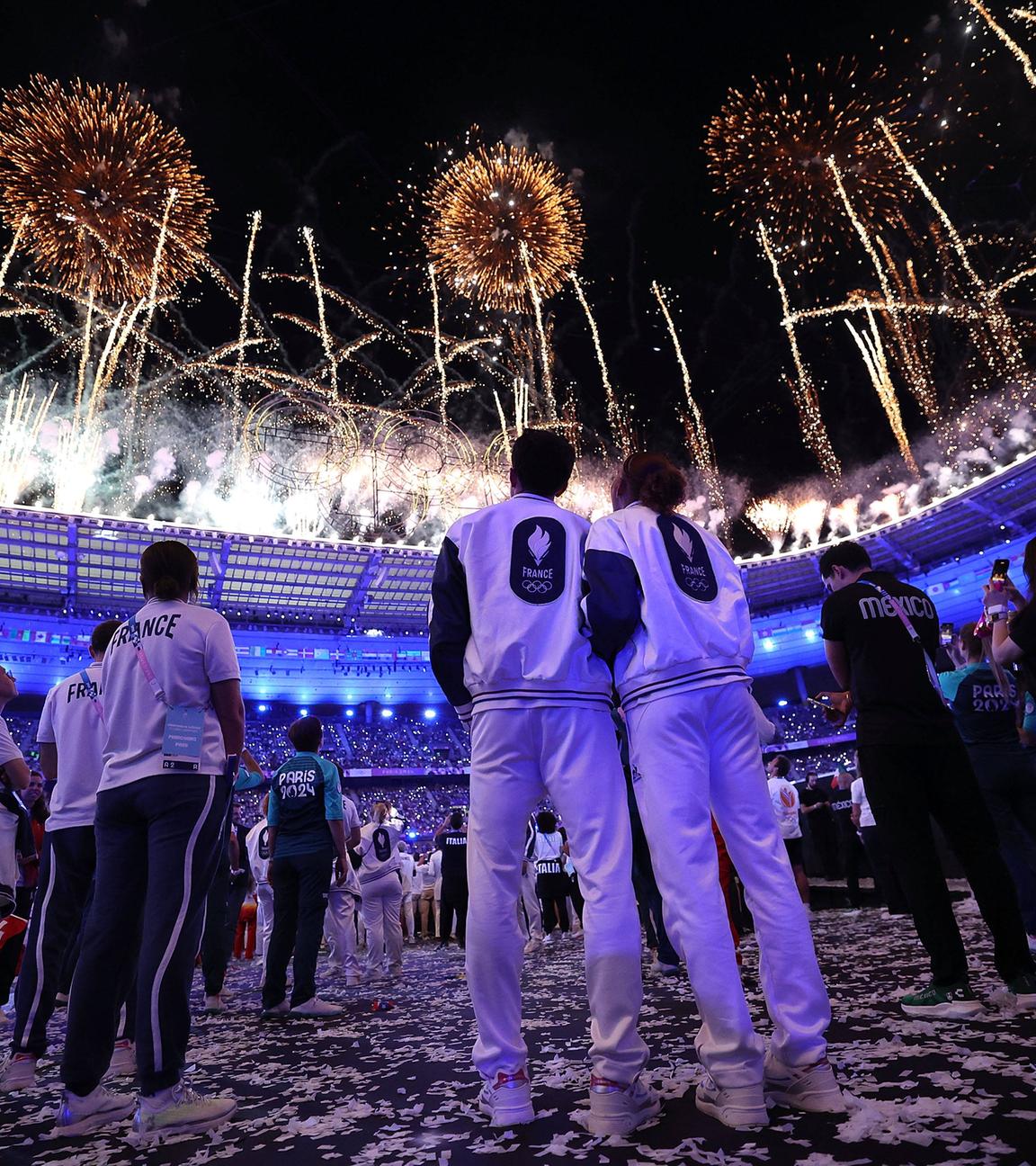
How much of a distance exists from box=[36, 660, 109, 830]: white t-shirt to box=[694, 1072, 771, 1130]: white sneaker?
9.84ft

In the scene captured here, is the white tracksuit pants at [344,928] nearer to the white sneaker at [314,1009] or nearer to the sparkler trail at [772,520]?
the white sneaker at [314,1009]

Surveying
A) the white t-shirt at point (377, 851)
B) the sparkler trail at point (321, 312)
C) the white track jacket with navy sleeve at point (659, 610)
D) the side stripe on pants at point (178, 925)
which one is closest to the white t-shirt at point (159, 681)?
the side stripe on pants at point (178, 925)

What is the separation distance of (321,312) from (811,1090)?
95.6ft

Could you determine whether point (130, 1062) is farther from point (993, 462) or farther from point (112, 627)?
point (993, 462)

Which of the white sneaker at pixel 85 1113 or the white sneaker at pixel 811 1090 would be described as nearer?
the white sneaker at pixel 811 1090

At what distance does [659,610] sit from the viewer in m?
2.82

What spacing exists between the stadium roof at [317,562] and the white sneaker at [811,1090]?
107 ft

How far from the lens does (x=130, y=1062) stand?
4.19 metres

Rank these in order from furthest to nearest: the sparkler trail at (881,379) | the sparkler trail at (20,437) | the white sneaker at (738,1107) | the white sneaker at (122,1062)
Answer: the sparkler trail at (881,379) → the sparkler trail at (20,437) → the white sneaker at (122,1062) → the white sneaker at (738,1107)

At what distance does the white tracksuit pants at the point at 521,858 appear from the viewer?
2.49 meters

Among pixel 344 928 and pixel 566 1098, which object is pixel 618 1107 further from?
pixel 344 928

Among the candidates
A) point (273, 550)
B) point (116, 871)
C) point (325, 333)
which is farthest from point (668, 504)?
point (273, 550)

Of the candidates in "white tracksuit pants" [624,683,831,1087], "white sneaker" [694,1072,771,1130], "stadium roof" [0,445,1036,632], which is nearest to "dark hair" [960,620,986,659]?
"white tracksuit pants" [624,683,831,1087]

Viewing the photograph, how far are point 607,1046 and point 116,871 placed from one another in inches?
75.7
